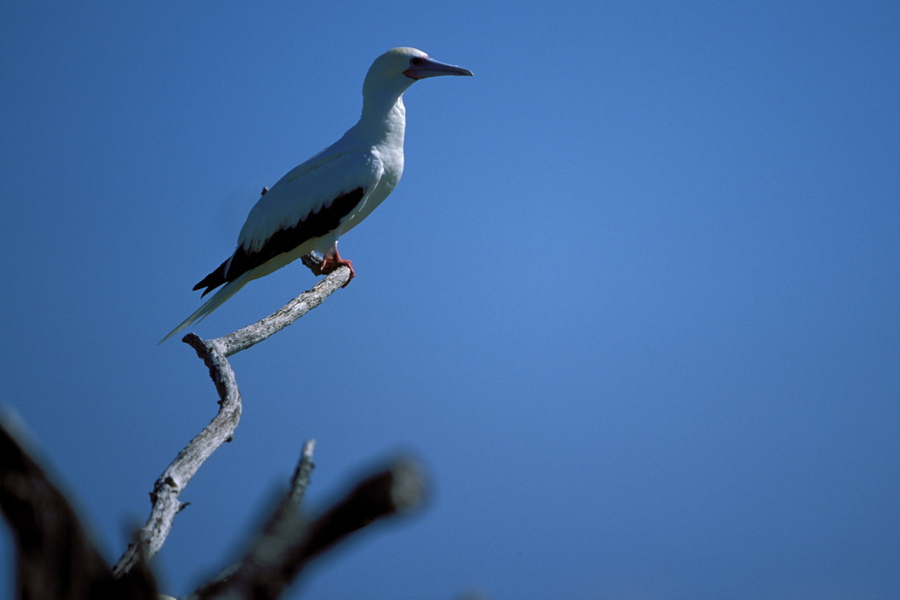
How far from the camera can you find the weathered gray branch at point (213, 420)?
2.78 meters

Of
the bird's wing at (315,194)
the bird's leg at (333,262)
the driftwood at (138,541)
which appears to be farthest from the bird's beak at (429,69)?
the driftwood at (138,541)

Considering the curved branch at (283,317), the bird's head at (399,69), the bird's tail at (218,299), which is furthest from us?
the bird's head at (399,69)

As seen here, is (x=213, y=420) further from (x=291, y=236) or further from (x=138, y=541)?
(x=291, y=236)

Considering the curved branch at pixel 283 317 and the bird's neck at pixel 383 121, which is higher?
the bird's neck at pixel 383 121

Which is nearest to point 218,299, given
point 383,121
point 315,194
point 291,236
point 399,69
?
point 291,236

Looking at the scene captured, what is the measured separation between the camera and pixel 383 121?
6.38 metres

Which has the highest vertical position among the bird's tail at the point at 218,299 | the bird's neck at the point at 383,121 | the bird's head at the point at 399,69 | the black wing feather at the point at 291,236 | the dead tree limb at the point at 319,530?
the bird's head at the point at 399,69

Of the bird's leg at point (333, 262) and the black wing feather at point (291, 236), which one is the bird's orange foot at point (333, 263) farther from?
the black wing feather at point (291, 236)

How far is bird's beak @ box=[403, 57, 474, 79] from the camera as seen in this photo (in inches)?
257

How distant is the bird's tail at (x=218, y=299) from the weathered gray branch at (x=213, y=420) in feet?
2.13

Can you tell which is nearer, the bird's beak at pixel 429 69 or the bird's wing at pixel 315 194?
the bird's wing at pixel 315 194

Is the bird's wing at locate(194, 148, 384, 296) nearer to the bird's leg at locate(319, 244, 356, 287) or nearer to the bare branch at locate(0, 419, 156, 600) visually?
the bird's leg at locate(319, 244, 356, 287)

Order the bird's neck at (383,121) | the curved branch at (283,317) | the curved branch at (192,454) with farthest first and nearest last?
the bird's neck at (383,121), the curved branch at (283,317), the curved branch at (192,454)

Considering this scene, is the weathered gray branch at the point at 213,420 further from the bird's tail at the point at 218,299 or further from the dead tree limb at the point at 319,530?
the bird's tail at the point at 218,299
